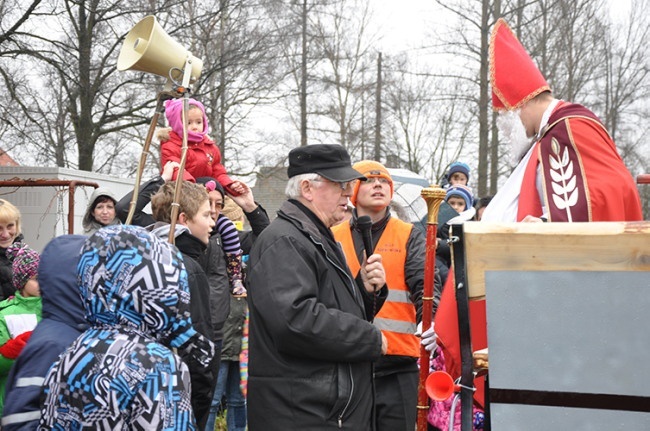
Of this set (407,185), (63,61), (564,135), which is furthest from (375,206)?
(63,61)

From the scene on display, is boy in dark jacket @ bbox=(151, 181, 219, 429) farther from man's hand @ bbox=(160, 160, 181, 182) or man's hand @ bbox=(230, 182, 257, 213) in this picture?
man's hand @ bbox=(230, 182, 257, 213)

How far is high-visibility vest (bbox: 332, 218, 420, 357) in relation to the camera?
15.2 feet

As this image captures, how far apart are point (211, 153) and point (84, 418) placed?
12.4 feet

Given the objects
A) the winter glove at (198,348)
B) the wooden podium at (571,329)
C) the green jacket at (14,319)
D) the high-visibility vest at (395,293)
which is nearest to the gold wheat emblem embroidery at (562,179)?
the wooden podium at (571,329)

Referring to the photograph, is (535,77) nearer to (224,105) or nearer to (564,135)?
(564,135)

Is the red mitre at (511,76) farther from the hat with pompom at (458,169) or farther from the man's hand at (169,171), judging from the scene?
the hat with pompom at (458,169)

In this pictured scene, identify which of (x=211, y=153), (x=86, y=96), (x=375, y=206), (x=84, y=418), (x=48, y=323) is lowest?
(x=84, y=418)

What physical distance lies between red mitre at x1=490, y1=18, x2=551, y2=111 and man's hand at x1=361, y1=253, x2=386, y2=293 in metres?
1.06

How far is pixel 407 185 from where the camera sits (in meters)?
9.85

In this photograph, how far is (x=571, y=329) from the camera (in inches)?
89.8

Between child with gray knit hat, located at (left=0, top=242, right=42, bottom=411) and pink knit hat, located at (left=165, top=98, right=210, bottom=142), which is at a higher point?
pink knit hat, located at (left=165, top=98, right=210, bottom=142)

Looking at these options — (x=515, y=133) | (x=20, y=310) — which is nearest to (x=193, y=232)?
(x=20, y=310)

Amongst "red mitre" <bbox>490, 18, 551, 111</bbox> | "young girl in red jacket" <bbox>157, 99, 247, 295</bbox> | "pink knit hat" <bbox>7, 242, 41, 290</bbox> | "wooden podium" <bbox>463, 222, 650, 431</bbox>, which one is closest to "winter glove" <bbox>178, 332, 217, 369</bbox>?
"wooden podium" <bbox>463, 222, 650, 431</bbox>

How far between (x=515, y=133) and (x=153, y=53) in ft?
6.41
